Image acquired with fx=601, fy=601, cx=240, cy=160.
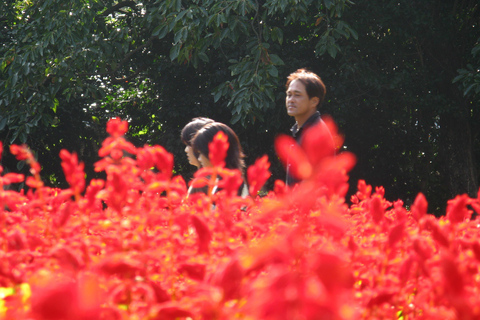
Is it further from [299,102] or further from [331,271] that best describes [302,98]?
[331,271]

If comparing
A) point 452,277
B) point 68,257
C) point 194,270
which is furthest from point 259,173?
point 452,277

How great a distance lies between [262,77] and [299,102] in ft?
11.5

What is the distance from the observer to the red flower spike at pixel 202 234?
3.95 ft

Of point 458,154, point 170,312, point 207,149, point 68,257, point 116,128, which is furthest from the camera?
point 458,154

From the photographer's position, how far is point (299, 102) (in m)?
4.03

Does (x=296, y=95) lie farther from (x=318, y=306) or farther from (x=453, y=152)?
(x=453, y=152)

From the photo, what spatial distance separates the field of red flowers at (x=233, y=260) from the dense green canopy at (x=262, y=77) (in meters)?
5.96

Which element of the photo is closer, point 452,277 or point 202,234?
point 452,277

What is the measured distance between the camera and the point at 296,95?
405cm

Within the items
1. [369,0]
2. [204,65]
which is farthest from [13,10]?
[369,0]

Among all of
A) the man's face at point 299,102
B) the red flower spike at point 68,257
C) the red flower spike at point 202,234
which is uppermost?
the man's face at point 299,102

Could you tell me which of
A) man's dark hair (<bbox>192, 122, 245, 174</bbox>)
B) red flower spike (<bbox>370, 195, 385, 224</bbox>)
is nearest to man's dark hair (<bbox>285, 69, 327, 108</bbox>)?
man's dark hair (<bbox>192, 122, 245, 174</bbox>)

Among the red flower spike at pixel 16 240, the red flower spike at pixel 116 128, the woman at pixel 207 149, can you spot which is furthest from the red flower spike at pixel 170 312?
the woman at pixel 207 149

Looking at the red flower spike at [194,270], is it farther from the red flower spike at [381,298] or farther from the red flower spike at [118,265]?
the red flower spike at [381,298]
